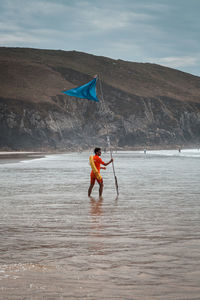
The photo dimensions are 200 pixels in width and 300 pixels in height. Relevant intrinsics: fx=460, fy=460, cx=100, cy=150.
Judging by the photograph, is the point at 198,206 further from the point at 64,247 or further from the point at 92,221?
the point at 64,247

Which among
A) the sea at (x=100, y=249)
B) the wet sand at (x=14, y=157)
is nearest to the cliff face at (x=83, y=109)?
the wet sand at (x=14, y=157)

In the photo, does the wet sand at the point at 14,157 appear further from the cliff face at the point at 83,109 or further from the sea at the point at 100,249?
the cliff face at the point at 83,109

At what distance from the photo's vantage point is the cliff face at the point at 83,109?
115m

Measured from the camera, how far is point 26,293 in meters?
4.05

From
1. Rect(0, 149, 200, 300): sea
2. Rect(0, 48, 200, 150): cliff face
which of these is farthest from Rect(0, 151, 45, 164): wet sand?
Rect(0, 48, 200, 150): cliff face

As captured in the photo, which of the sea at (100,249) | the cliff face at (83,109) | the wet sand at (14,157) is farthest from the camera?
the cliff face at (83,109)

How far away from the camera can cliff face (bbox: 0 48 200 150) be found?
11538 cm

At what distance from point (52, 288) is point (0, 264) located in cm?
111

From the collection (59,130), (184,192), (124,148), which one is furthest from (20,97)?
(184,192)

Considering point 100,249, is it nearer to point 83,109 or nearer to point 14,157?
point 14,157

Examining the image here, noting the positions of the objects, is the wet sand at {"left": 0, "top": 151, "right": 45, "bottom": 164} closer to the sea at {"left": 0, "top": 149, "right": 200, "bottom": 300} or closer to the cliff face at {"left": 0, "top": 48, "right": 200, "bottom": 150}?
the sea at {"left": 0, "top": 149, "right": 200, "bottom": 300}

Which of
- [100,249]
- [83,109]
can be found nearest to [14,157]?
[100,249]

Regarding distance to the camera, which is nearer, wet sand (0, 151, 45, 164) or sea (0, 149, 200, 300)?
sea (0, 149, 200, 300)

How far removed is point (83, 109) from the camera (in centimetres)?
13150
